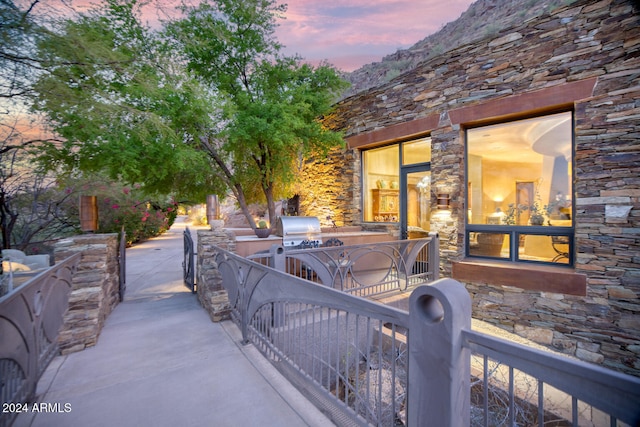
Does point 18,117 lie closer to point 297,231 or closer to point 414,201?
point 297,231

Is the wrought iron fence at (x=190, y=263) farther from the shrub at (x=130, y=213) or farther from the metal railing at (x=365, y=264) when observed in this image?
the shrub at (x=130, y=213)

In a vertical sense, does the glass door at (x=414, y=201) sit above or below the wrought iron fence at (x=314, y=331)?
above

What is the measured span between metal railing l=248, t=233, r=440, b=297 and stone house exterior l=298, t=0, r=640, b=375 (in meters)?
0.51

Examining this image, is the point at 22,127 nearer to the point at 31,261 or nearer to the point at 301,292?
the point at 31,261

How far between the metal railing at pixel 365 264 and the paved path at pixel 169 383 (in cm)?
118

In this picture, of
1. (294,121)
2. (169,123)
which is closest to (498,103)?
(294,121)

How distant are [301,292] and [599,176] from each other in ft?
16.7

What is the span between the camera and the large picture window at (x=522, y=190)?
188 inches

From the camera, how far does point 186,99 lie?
621cm

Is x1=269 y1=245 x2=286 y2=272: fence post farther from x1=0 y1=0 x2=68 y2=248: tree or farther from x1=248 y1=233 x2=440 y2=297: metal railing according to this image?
x1=0 y1=0 x2=68 y2=248: tree

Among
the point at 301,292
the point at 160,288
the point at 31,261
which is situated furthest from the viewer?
the point at 160,288

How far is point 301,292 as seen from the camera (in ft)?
6.64

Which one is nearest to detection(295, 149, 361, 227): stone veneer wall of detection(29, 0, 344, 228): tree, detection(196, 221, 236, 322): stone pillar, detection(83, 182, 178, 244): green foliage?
Answer: detection(29, 0, 344, 228): tree

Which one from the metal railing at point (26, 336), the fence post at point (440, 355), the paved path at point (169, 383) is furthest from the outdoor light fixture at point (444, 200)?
the metal railing at point (26, 336)
